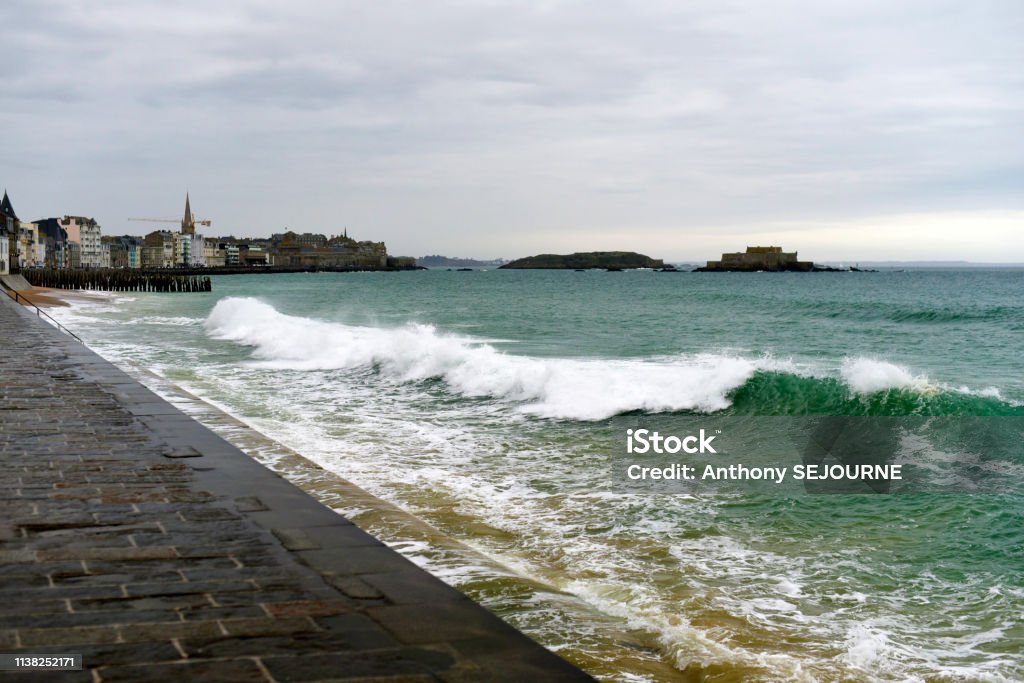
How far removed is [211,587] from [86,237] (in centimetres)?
19644

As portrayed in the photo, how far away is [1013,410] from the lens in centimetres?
1283

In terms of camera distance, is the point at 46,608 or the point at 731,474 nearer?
the point at 46,608

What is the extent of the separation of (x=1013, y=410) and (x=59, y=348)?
50.0 feet

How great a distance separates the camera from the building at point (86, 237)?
6925 inches

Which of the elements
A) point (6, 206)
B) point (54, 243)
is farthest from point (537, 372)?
point (54, 243)

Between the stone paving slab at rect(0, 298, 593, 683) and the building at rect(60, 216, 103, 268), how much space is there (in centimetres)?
18558

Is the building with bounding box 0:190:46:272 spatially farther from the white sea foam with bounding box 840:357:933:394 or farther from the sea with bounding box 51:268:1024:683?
the white sea foam with bounding box 840:357:933:394

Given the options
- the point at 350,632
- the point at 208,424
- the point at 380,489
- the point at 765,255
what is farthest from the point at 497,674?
the point at 765,255

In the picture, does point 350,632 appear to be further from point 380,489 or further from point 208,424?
point 208,424

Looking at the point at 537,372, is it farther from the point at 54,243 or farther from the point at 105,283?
the point at 54,243

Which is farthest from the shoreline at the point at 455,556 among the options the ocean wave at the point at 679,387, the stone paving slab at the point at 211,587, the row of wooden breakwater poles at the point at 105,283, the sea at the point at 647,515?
the row of wooden breakwater poles at the point at 105,283

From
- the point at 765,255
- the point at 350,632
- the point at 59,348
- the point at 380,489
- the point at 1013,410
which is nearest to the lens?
the point at 350,632

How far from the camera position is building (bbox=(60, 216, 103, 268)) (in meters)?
176

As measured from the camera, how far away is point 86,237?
180375mm
